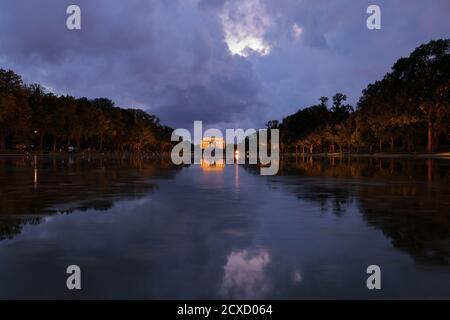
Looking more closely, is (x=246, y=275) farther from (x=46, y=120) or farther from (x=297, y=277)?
(x=46, y=120)

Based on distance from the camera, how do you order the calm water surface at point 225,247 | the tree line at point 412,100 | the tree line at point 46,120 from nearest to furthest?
the calm water surface at point 225,247, the tree line at point 412,100, the tree line at point 46,120

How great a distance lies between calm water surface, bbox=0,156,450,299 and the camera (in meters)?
6.04

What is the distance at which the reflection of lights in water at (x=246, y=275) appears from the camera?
5.88 meters

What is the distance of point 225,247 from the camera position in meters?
8.41

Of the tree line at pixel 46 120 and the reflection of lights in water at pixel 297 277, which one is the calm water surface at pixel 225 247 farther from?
the tree line at pixel 46 120

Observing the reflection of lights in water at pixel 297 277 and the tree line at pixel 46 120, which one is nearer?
the reflection of lights in water at pixel 297 277

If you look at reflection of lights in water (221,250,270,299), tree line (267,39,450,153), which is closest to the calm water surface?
reflection of lights in water (221,250,270,299)

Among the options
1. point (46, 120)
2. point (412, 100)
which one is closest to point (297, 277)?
point (412, 100)

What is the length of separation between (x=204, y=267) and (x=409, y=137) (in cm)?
9416

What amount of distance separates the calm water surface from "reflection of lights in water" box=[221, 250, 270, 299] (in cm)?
2

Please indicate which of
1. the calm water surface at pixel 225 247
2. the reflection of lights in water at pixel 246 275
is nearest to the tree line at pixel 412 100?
the calm water surface at pixel 225 247

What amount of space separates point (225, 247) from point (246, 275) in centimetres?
181

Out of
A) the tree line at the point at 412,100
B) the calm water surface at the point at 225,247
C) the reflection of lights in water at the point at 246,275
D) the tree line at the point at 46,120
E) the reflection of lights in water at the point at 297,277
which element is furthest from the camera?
the tree line at the point at 46,120

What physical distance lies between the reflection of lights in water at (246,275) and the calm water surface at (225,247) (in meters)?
0.02
